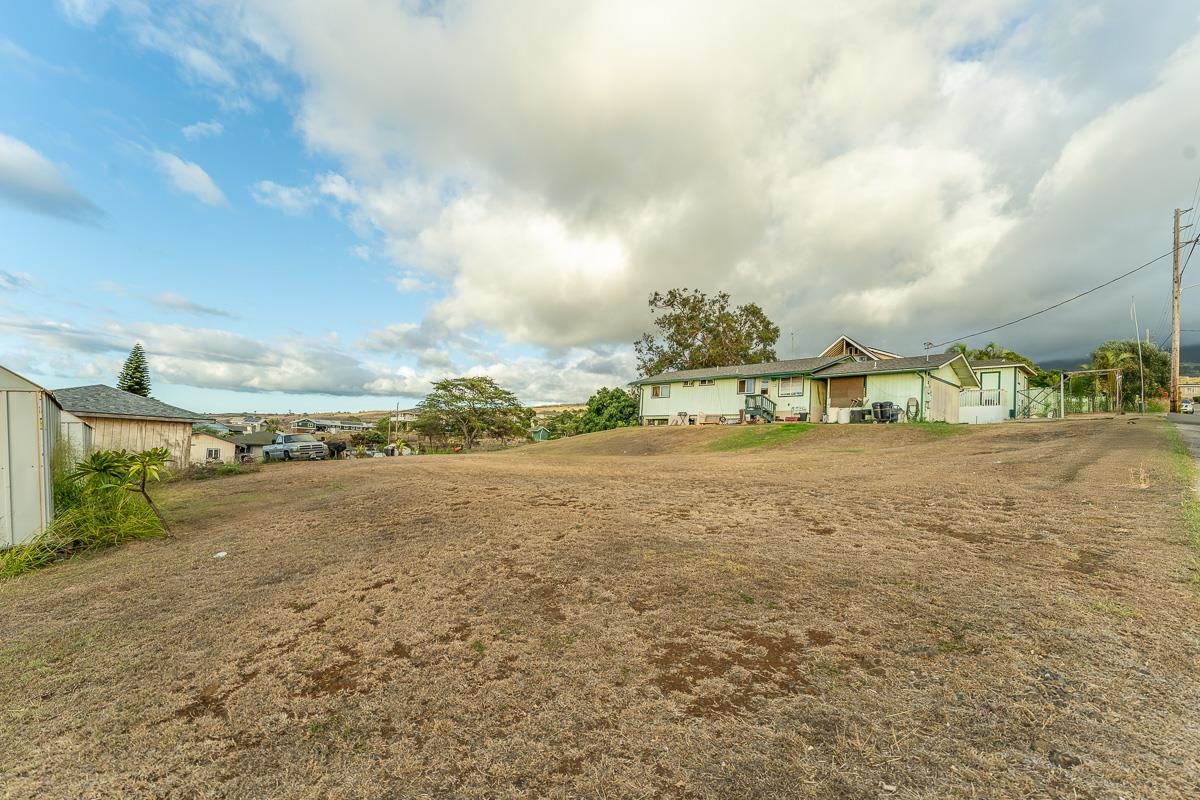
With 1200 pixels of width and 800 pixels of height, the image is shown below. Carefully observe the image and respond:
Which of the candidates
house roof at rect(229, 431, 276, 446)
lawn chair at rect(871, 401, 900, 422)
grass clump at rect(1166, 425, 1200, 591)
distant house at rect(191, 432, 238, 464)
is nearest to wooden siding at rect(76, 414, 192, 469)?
distant house at rect(191, 432, 238, 464)

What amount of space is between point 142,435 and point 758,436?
24983mm

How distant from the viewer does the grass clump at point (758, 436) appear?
19.4 metres

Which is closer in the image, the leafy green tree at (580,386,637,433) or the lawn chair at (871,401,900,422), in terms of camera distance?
the lawn chair at (871,401,900,422)

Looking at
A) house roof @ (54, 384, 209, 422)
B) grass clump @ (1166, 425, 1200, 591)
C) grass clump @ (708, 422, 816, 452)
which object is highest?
house roof @ (54, 384, 209, 422)

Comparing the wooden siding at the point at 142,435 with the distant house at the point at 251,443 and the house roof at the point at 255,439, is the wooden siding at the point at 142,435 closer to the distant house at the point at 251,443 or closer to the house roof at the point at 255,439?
the distant house at the point at 251,443

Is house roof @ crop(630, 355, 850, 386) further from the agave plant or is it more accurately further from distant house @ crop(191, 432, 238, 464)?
distant house @ crop(191, 432, 238, 464)

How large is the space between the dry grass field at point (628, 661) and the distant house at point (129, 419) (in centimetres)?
1651

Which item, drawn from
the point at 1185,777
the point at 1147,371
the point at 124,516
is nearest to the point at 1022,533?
the point at 1185,777

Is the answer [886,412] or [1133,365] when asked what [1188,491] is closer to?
[886,412]

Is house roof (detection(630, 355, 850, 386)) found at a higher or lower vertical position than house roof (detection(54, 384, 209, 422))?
higher

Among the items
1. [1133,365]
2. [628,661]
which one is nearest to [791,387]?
[628,661]

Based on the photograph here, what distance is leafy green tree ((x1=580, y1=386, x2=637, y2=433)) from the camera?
3734cm

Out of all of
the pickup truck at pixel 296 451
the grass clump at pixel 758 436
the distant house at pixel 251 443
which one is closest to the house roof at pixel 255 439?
the distant house at pixel 251 443

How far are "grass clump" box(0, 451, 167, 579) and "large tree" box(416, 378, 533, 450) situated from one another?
127 ft
